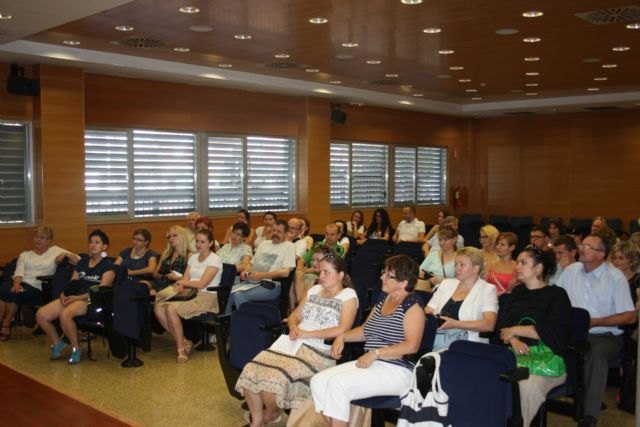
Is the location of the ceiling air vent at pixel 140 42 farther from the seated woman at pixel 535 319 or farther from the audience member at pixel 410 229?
the seated woman at pixel 535 319

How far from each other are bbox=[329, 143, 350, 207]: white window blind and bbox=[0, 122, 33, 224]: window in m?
6.60

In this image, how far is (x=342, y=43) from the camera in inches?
358

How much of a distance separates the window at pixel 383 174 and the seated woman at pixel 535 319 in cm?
1043

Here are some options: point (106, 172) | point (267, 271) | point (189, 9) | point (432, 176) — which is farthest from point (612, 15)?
point (432, 176)

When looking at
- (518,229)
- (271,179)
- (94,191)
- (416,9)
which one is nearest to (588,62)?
(518,229)

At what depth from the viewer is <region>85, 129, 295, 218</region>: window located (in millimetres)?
11062

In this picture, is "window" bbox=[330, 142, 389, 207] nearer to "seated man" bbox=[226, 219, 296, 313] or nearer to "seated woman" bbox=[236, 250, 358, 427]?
"seated man" bbox=[226, 219, 296, 313]

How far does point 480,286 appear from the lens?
Answer: 480 centimetres

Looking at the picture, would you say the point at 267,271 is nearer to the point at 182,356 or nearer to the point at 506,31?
the point at 182,356

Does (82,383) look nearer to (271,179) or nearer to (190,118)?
(190,118)

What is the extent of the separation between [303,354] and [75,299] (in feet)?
10.5

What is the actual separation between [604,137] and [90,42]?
1287 centimetres

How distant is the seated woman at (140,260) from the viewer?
761 cm

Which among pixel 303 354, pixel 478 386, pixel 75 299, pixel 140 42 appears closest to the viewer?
pixel 478 386
